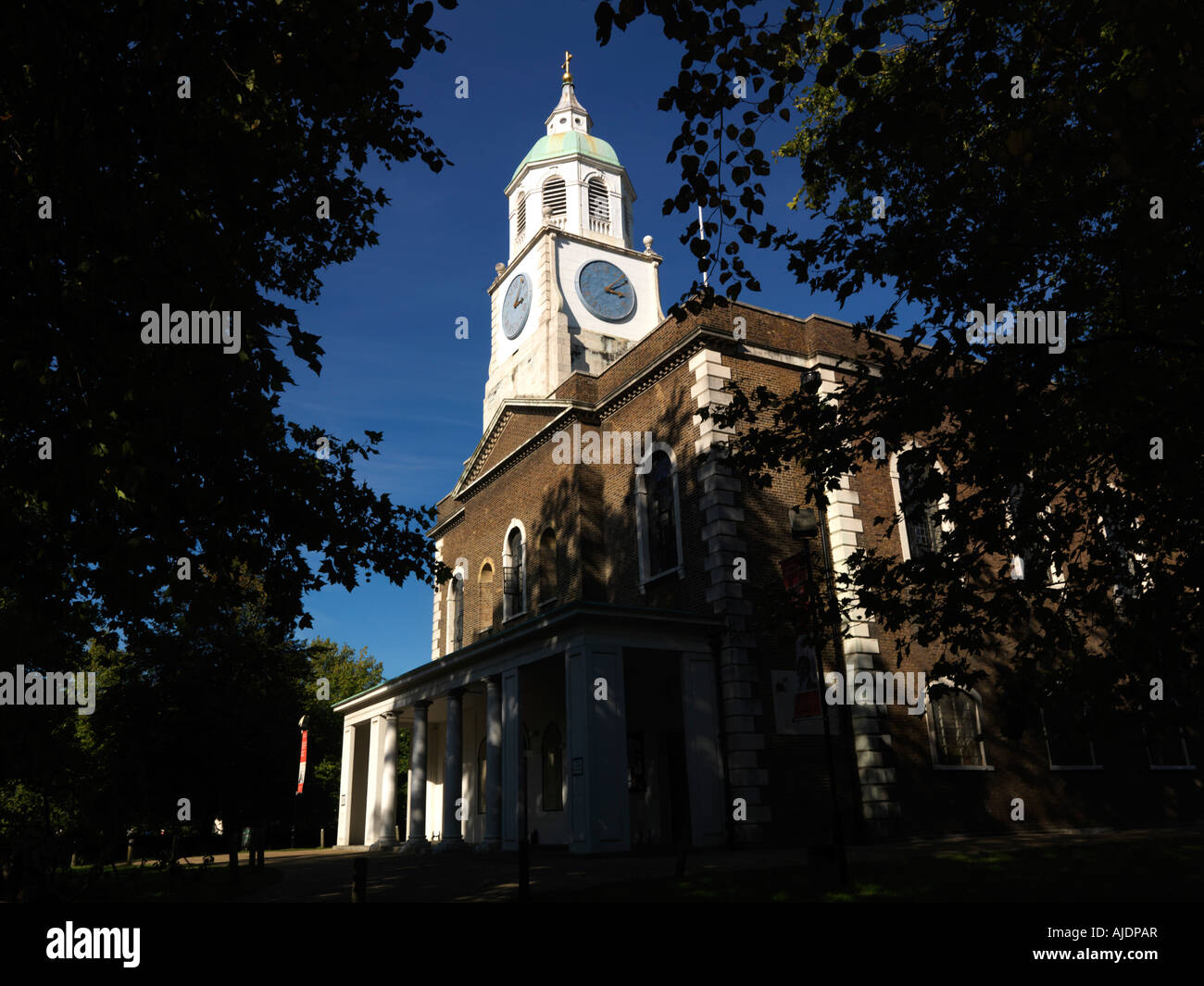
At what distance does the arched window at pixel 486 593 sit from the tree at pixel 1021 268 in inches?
762

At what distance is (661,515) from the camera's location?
2259 cm

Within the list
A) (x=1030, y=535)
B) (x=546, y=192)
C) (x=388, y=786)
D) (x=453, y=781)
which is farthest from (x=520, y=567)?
(x=546, y=192)

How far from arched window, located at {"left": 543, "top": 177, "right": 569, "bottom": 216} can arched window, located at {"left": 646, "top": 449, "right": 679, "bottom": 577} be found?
28.8 m

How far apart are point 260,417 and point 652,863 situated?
1012cm

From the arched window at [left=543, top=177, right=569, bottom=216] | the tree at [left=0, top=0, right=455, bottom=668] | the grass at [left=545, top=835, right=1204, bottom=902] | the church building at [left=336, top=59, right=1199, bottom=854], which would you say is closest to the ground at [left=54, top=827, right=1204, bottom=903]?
the grass at [left=545, top=835, right=1204, bottom=902]

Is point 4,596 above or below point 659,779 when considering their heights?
above

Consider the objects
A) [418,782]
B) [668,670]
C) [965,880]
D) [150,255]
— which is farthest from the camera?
[418,782]

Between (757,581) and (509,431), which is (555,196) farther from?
(757,581)

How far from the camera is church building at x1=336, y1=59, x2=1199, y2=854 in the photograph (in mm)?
18344

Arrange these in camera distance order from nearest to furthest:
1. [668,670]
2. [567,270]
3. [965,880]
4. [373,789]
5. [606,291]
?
[965,880], [668,670], [373,789], [567,270], [606,291]

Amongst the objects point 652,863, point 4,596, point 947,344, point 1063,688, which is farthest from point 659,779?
point 4,596

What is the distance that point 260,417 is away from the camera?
10.3 m

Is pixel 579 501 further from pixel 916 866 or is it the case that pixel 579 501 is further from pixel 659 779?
pixel 916 866

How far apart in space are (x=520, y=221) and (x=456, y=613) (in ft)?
85.1
